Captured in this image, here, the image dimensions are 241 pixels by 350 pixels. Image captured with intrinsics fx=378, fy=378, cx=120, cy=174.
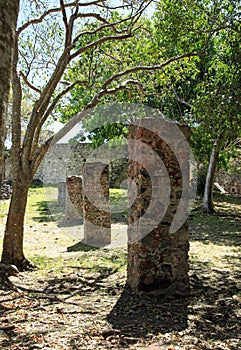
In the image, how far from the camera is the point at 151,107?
49.3 ft

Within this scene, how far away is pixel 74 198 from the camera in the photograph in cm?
1264

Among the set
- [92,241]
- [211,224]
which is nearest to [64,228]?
[92,241]

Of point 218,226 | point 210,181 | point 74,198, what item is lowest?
point 218,226

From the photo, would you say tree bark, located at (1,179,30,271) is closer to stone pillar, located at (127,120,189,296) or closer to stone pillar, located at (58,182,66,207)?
stone pillar, located at (127,120,189,296)

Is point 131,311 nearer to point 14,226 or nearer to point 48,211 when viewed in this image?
point 14,226

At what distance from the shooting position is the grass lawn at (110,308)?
3914 millimetres

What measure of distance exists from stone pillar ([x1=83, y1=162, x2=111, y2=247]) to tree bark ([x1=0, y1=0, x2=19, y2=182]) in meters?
8.38

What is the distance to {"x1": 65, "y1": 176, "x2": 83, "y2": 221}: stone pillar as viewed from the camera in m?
12.6

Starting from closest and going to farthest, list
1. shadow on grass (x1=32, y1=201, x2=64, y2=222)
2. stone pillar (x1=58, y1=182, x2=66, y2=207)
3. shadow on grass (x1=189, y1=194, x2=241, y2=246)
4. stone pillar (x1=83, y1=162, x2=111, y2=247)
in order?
stone pillar (x1=83, y1=162, x2=111, y2=247)
shadow on grass (x1=189, y1=194, x2=241, y2=246)
shadow on grass (x1=32, y1=201, x2=64, y2=222)
stone pillar (x1=58, y1=182, x2=66, y2=207)

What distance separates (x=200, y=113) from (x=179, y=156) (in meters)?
3.37

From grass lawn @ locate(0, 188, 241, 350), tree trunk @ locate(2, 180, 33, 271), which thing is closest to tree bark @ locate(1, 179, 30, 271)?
tree trunk @ locate(2, 180, 33, 271)

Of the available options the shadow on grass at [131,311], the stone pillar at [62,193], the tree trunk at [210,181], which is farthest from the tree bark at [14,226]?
the stone pillar at [62,193]

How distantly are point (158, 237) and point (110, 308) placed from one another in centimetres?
116

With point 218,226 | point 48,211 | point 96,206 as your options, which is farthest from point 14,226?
point 48,211
